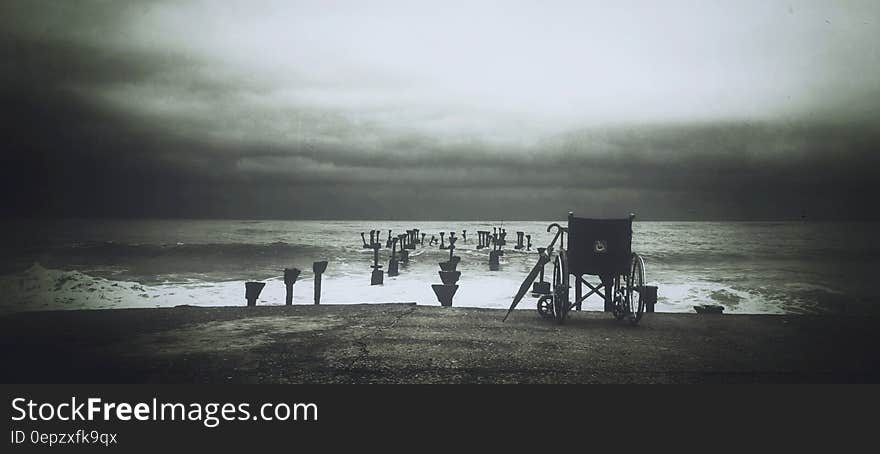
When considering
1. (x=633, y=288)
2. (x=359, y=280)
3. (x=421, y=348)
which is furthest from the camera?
(x=359, y=280)

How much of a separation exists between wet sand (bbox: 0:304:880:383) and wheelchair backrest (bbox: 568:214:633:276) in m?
0.89

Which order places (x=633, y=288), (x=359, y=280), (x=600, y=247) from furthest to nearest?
1. (x=359, y=280)
2. (x=600, y=247)
3. (x=633, y=288)

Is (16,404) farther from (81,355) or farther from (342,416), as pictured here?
(342,416)

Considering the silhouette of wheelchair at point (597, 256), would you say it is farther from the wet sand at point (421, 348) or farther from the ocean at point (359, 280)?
the ocean at point (359, 280)

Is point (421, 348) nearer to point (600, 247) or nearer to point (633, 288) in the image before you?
point (600, 247)

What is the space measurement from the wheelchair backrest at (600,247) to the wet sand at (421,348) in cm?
89

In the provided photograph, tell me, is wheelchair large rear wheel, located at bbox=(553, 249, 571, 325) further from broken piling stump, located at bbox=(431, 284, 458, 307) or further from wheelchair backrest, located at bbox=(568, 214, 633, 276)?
broken piling stump, located at bbox=(431, 284, 458, 307)

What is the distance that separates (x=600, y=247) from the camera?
695 cm

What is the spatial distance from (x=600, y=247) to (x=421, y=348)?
337cm

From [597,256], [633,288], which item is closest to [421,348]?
[597,256]

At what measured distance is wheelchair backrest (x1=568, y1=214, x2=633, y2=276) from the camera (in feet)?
22.6

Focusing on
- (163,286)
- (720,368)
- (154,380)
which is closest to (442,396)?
(154,380)

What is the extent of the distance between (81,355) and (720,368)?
6.68 m

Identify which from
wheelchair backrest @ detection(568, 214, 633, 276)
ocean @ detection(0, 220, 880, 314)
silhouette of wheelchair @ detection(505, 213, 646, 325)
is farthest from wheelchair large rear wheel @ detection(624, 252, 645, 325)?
ocean @ detection(0, 220, 880, 314)
